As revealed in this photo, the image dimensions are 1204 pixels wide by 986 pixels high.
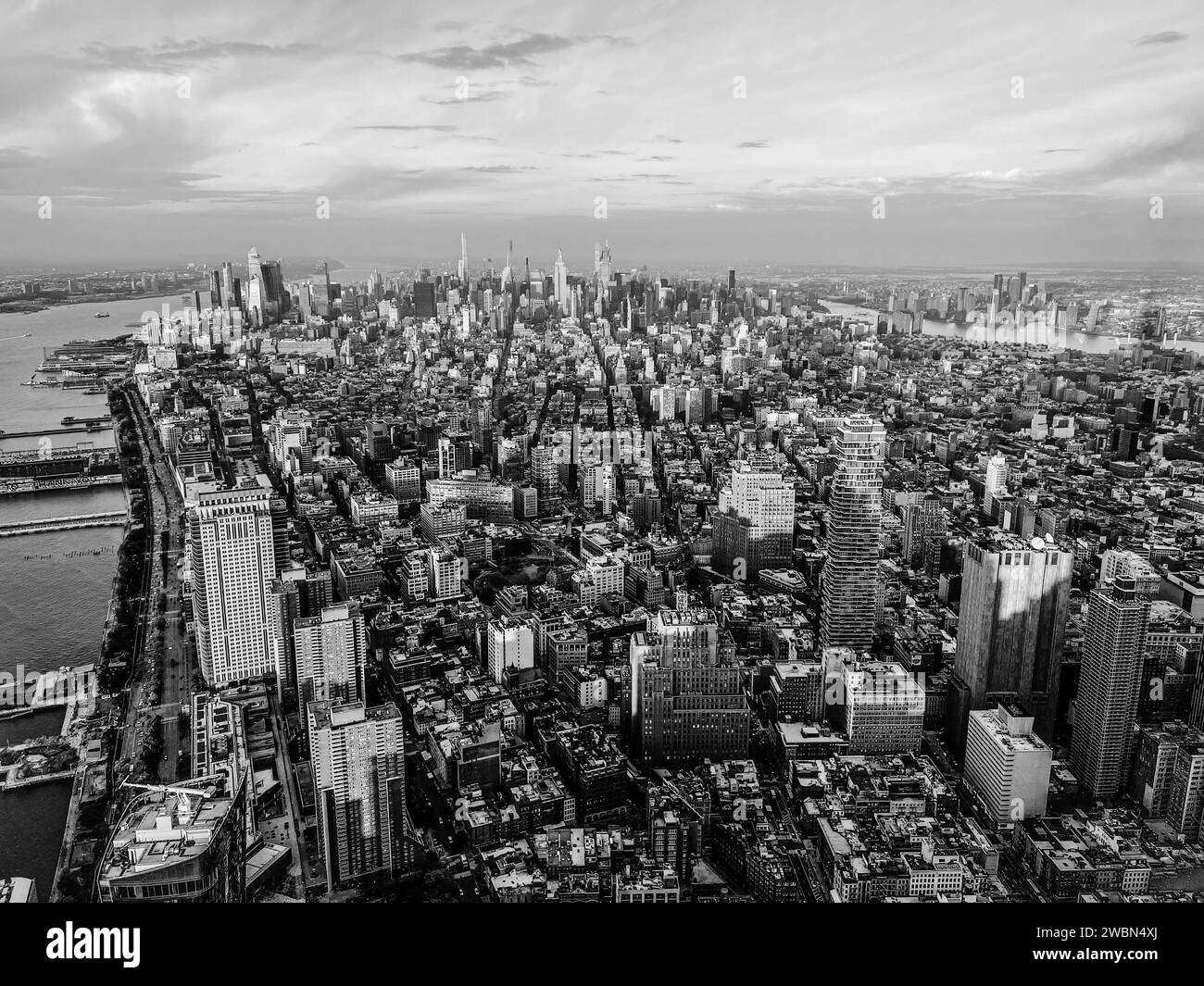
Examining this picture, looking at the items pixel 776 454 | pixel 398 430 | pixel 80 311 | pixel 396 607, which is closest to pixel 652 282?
pixel 776 454

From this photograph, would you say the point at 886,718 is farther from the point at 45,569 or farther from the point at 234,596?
the point at 45,569

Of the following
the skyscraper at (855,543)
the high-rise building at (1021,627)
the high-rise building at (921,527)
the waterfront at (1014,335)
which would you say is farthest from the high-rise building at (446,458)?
the high-rise building at (1021,627)

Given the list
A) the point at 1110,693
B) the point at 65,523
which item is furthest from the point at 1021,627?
the point at 65,523

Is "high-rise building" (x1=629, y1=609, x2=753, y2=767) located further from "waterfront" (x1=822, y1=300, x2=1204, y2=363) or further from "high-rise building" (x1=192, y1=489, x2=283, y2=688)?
"waterfront" (x1=822, y1=300, x2=1204, y2=363)

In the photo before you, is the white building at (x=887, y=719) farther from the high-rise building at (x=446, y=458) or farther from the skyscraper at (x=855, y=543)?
the high-rise building at (x=446, y=458)
